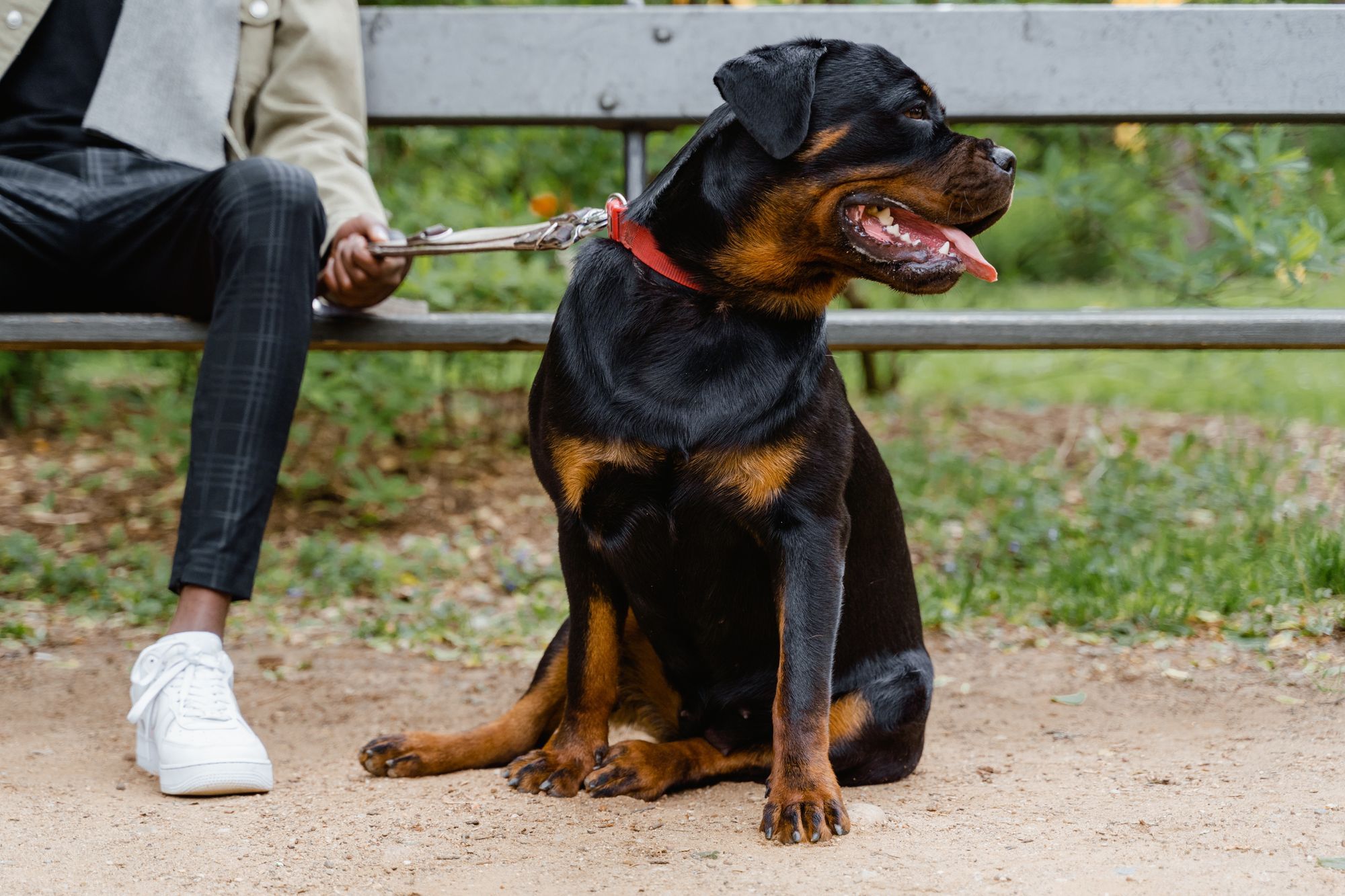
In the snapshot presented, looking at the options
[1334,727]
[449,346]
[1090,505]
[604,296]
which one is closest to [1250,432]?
[1090,505]

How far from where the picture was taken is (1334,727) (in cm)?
278

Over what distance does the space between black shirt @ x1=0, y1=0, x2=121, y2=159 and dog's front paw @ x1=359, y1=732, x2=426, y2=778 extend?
161 cm

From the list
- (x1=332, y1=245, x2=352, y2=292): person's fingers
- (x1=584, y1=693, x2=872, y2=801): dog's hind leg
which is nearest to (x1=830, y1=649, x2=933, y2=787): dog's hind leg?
(x1=584, y1=693, x2=872, y2=801): dog's hind leg

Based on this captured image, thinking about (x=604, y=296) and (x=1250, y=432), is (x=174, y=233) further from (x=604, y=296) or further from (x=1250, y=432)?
(x=1250, y=432)

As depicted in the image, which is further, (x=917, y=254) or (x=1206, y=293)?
(x=1206, y=293)

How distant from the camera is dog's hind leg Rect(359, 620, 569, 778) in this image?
8.65 feet

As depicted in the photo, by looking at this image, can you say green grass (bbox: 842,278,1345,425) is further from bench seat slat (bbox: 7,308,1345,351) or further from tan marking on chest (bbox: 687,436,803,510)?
tan marking on chest (bbox: 687,436,803,510)

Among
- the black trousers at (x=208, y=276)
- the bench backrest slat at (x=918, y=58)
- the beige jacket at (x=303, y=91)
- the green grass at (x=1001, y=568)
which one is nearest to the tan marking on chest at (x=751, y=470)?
the black trousers at (x=208, y=276)

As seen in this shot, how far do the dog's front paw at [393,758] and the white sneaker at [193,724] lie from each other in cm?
19

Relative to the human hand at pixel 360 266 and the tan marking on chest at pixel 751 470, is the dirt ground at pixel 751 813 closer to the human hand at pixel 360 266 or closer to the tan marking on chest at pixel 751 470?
the tan marking on chest at pixel 751 470

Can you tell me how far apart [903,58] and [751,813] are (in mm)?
2352

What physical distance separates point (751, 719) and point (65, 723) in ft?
5.24

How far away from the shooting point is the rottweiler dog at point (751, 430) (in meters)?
2.33

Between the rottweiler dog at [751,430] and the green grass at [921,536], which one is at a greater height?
the rottweiler dog at [751,430]
